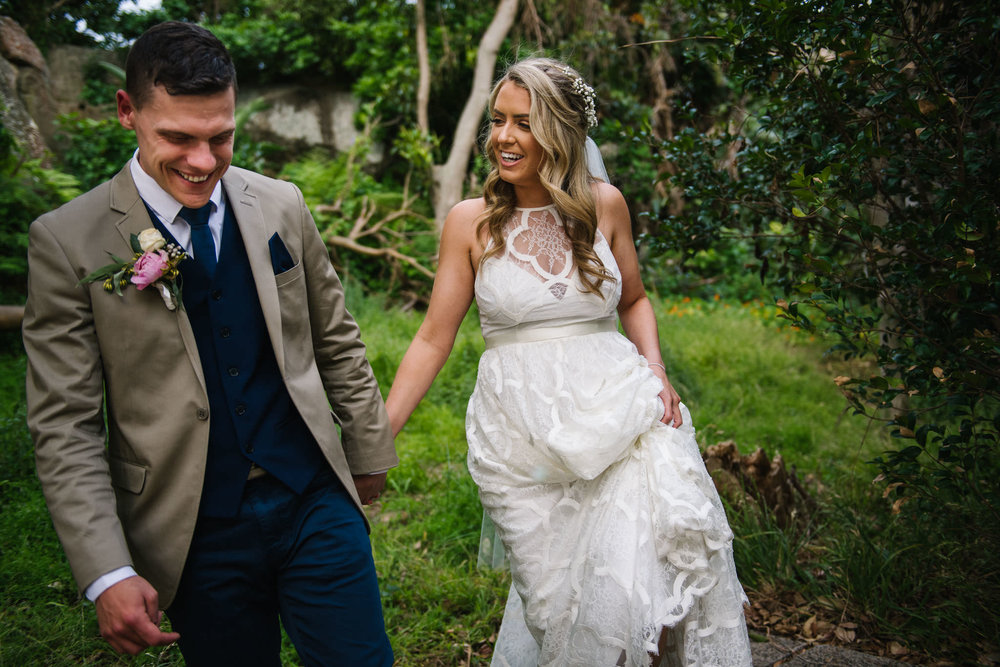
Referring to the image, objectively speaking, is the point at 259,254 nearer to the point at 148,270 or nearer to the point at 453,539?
the point at 148,270

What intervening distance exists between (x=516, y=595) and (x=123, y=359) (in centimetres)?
173

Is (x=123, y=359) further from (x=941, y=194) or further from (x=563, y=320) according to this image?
(x=941, y=194)

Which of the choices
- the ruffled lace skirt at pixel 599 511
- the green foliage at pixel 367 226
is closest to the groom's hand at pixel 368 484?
the ruffled lace skirt at pixel 599 511

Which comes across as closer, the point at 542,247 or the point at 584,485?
the point at 584,485

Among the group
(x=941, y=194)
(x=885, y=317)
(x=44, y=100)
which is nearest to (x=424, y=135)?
(x=44, y=100)

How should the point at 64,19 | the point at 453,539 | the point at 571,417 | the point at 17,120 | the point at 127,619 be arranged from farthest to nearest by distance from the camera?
the point at 64,19, the point at 17,120, the point at 453,539, the point at 571,417, the point at 127,619

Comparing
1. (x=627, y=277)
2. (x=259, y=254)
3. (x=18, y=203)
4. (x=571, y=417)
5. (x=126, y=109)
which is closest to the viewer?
(x=126, y=109)

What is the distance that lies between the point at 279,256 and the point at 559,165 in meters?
1.17

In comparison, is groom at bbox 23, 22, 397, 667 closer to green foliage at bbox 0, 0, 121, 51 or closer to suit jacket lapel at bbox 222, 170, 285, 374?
suit jacket lapel at bbox 222, 170, 285, 374

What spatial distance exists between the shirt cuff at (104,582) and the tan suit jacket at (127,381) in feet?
0.05

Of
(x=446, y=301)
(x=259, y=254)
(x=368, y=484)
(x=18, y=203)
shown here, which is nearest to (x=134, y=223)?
(x=259, y=254)

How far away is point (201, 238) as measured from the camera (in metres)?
1.99

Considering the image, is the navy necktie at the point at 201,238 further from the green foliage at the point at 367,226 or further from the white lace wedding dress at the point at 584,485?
the green foliage at the point at 367,226

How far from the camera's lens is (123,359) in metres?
1.87
